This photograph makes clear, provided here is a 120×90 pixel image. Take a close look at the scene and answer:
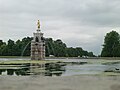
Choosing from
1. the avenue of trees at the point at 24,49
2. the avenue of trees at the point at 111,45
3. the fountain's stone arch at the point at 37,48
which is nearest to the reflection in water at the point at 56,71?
the fountain's stone arch at the point at 37,48

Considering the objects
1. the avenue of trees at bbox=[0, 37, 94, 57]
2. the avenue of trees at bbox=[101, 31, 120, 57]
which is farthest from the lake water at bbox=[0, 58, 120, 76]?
the avenue of trees at bbox=[0, 37, 94, 57]

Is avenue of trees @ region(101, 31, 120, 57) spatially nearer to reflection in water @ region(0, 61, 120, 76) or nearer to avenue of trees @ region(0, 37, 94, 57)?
avenue of trees @ region(0, 37, 94, 57)

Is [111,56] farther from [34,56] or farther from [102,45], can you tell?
[34,56]

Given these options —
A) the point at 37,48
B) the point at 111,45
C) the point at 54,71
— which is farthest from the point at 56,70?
the point at 111,45

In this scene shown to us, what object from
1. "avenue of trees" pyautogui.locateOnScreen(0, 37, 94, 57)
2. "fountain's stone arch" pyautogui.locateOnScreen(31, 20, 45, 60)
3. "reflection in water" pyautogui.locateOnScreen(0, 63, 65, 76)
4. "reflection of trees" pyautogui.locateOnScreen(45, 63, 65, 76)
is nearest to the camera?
"reflection of trees" pyautogui.locateOnScreen(45, 63, 65, 76)

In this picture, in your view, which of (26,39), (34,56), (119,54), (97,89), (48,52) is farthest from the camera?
(26,39)

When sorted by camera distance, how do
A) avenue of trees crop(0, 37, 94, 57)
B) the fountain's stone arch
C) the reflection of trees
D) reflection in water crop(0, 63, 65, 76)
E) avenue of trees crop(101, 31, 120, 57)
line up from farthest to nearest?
avenue of trees crop(0, 37, 94, 57) < avenue of trees crop(101, 31, 120, 57) < the fountain's stone arch < reflection in water crop(0, 63, 65, 76) < the reflection of trees

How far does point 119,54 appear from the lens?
5556 inches

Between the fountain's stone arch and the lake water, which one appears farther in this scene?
the fountain's stone arch

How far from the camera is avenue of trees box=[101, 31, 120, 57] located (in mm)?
141500

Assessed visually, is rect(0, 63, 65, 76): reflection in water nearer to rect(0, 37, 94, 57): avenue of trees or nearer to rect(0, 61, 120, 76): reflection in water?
rect(0, 61, 120, 76): reflection in water

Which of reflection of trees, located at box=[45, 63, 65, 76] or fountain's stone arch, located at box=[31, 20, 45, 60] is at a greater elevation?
fountain's stone arch, located at box=[31, 20, 45, 60]

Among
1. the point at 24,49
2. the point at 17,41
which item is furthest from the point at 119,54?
the point at 17,41

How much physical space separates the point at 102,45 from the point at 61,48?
101 ft
